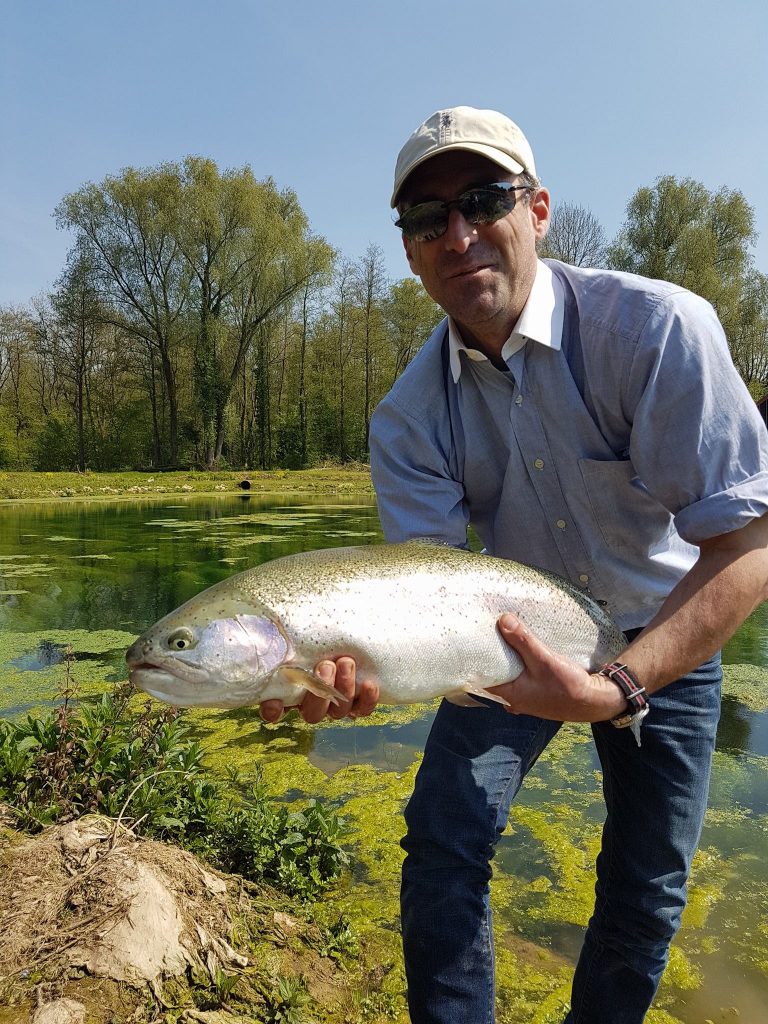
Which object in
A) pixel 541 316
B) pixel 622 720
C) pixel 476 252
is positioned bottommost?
pixel 622 720

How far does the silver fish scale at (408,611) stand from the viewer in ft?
7.05

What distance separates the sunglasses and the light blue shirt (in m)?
0.25

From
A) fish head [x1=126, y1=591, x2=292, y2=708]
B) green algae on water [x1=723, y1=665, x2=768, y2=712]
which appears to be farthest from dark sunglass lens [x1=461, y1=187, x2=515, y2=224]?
green algae on water [x1=723, y1=665, x2=768, y2=712]

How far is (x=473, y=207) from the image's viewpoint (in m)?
2.38

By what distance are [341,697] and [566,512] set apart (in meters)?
0.99

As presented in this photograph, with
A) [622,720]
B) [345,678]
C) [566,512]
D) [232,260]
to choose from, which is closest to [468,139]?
[566,512]

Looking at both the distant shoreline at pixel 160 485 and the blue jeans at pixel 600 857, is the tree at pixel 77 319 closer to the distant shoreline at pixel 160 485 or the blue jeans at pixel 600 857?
the distant shoreline at pixel 160 485

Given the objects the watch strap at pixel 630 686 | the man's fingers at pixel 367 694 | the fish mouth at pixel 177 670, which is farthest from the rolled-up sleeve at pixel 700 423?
the fish mouth at pixel 177 670

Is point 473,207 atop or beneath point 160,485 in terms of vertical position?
atop

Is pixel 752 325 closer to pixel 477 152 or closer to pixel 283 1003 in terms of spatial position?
pixel 477 152

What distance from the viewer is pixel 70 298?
34438mm

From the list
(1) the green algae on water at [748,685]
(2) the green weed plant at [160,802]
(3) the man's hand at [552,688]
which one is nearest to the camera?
(3) the man's hand at [552,688]

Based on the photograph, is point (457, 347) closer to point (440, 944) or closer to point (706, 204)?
point (440, 944)

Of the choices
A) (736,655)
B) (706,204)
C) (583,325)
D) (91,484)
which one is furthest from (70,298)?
A: (583,325)
